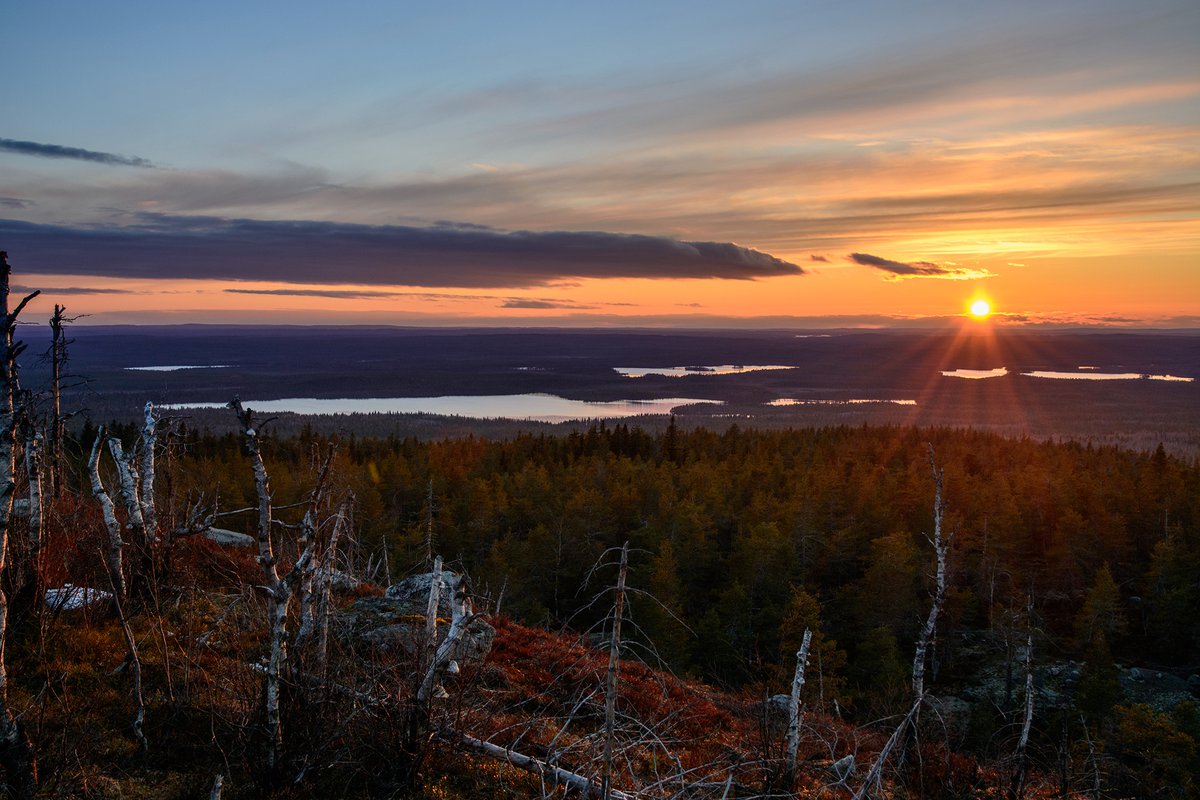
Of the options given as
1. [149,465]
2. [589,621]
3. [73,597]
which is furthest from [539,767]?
[589,621]

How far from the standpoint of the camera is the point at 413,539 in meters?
40.3

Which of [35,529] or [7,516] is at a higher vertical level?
[7,516]

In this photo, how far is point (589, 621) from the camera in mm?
41469

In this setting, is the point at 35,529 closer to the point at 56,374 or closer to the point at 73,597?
the point at 73,597

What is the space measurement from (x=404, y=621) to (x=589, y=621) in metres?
28.1

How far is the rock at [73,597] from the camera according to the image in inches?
473

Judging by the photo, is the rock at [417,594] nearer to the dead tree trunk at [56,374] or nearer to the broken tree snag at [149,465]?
the broken tree snag at [149,465]

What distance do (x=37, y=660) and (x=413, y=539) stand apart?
2953 centimetres

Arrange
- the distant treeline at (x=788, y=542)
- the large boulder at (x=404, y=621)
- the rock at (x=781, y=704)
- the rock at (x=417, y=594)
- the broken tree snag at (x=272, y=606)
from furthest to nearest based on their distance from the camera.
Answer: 1. the distant treeline at (x=788, y=542)
2. the rock at (x=781, y=704)
3. the rock at (x=417, y=594)
4. the large boulder at (x=404, y=621)
5. the broken tree snag at (x=272, y=606)

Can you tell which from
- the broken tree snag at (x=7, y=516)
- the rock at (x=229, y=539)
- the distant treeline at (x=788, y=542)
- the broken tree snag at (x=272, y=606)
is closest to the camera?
the broken tree snag at (x=7, y=516)

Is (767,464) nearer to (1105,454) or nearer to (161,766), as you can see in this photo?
(1105,454)

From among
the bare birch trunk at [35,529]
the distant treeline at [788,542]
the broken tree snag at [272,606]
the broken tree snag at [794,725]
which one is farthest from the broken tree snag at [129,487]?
the distant treeline at [788,542]

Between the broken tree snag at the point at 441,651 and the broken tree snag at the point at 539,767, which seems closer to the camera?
the broken tree snag at the point at 539,767

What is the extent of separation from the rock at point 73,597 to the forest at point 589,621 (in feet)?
0.23
